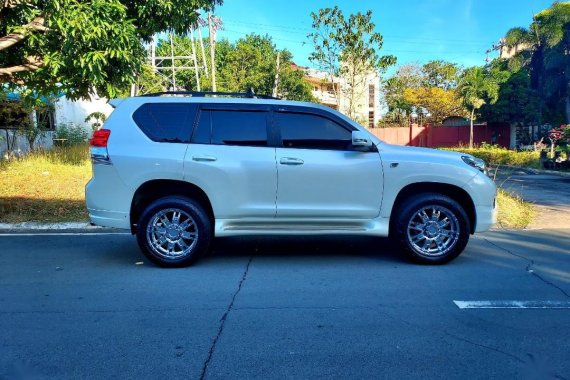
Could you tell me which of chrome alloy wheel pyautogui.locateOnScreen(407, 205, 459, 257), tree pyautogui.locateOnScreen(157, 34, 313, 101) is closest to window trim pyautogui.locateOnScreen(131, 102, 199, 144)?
chrome alloy wheel pyautogui.locateOnScreen(407, 205, 459, 257)

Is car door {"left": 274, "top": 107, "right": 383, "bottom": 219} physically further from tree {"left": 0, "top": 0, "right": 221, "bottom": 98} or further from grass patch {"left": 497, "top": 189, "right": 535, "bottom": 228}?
grass patch {"left": 497, "top": 189, "right": 535, "bottom": 228}

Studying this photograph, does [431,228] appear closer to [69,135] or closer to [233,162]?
[233,162]

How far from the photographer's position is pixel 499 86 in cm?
3594

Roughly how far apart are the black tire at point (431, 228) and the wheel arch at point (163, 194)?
2.45m

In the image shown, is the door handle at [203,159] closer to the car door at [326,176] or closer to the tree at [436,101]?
the car door at [326,176]

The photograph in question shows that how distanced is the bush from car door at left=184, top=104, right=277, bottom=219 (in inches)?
584

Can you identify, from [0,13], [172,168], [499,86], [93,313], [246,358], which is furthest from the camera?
[499,86]

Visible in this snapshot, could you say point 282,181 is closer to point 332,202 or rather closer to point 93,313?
point 332,202

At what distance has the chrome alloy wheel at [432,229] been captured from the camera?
612 centimetres

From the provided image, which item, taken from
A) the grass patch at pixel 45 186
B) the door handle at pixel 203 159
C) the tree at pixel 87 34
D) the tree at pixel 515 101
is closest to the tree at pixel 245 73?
the tree at pixel 515 101

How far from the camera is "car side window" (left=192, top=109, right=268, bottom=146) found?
239 inches

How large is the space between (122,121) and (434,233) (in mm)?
4169

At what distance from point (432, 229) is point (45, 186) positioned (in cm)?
963

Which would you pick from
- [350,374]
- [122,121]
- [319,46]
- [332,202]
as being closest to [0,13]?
[122,121]
